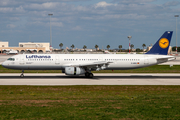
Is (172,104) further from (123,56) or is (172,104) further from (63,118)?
(123,56)

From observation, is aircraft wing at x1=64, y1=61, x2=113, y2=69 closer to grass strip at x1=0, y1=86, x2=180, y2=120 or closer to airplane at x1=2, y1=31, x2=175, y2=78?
airplane at x1=2, y1=31, x2=175, y2=78

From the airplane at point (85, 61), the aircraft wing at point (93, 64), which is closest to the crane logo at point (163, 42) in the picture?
the airplane at point (85, 61)

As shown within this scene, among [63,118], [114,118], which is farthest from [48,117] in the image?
[114,118]

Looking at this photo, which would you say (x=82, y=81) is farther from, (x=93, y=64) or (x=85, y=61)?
(x=85, y=61)

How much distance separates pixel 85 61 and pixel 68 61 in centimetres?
281

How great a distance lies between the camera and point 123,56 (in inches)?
1545

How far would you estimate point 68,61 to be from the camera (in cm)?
3753

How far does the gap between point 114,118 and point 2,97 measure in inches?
449

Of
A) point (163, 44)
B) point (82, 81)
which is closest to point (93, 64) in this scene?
point (82, 81)

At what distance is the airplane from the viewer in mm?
36531

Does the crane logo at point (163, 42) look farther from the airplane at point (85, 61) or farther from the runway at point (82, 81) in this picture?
the runway at point (82, 81)

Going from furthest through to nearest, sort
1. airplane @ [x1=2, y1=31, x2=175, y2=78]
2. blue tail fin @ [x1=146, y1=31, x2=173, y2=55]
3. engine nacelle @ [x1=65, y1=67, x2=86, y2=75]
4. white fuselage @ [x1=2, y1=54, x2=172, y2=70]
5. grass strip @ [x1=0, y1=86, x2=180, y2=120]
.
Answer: blue tail fin @ [x1=146, y1=31, x2=173, y2=55] → white fuselage @ [x1=2, y1=54, x2=172, y2=70] → airplane @ [x1=2, y1=31, x2=175, y2=78] → engine nacelle @ [x1=65, y1=67, x2=86, y2=75] → grass strip @ [x1=0, y1=86, x2=180, y2=120]

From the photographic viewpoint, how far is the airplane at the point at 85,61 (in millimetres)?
36531

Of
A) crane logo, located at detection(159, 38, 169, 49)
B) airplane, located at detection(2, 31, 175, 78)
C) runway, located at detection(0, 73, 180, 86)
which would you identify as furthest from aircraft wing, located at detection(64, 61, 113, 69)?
crane logo, located at detection(159, 38, 169, 49)
